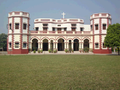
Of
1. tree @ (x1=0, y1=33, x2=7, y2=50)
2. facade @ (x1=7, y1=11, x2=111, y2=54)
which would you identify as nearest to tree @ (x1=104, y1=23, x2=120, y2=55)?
facade @ (x1=7, y1=11, x2=111, y2=54)

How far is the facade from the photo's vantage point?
108 ft

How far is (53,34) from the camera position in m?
36.7

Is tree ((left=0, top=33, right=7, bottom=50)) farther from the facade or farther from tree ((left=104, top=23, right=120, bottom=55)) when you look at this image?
tree ((left=104, top=23, right=120, bottom=55))

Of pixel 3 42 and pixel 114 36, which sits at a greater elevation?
pixel 3 42

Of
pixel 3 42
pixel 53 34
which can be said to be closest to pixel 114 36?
pixel 53 34

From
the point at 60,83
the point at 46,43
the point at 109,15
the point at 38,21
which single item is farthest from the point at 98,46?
the point at 60,83

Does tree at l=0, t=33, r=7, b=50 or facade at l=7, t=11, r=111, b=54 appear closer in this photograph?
facade at l=7, t=11, r=111, b=54

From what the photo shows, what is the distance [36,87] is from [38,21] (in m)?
37.1

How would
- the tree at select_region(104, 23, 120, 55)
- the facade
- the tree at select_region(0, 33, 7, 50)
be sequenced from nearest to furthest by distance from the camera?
the tree at select_region(104, 23, 120, 55), the facade, the tree at select_region(0, 33, 7, 50)

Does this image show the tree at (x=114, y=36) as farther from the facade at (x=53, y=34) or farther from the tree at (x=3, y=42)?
the tree at (x=3, y=42)

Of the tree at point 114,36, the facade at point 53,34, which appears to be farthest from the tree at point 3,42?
the tree at point 114,36

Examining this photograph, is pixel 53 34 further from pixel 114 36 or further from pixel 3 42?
pixel 3 42

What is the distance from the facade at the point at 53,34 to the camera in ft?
108

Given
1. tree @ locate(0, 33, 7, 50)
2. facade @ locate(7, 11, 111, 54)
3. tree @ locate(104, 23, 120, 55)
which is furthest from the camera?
tree @ locate(0, 33, 7, 50)
